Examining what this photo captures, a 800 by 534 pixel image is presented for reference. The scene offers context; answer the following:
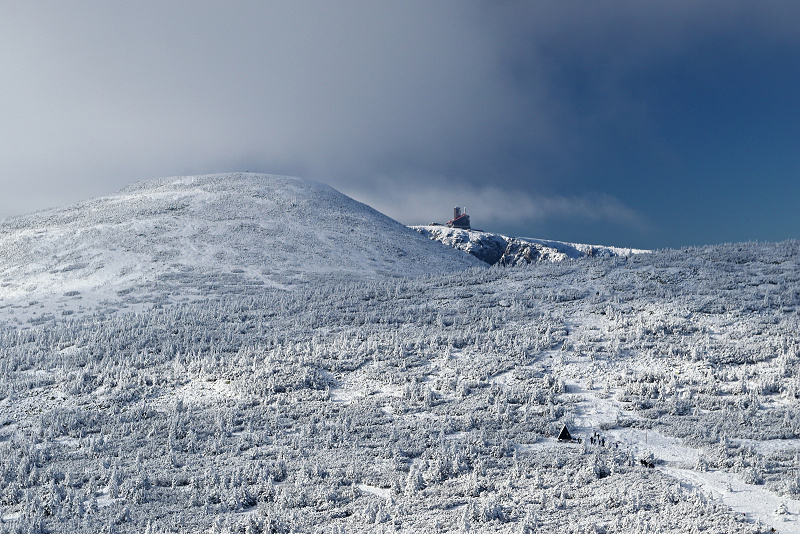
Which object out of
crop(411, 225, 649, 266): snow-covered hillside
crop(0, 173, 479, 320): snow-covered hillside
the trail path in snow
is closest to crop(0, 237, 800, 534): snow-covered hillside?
the trail path in snow

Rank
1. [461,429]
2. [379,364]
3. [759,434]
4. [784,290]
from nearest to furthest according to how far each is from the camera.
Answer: [759,434]
[461,429]
[379,364]
[784,290]

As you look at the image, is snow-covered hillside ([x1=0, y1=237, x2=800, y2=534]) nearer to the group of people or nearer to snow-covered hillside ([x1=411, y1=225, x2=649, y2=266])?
the group of people

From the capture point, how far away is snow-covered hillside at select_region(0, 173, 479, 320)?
132 feet

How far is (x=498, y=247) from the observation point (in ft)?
442

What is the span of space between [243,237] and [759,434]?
5293cm

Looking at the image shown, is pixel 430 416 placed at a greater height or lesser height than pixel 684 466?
lesser

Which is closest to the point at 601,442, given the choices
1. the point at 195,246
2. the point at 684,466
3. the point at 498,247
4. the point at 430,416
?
the point at 684,466

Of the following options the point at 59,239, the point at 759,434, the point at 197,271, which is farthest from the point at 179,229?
the point at 759,434

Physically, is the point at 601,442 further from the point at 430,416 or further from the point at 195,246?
the point at 195,246

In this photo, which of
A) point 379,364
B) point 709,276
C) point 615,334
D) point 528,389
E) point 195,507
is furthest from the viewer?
point 709,276

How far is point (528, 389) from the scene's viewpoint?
12914mm

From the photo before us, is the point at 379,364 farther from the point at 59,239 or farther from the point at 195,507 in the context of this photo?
the point at 59,239

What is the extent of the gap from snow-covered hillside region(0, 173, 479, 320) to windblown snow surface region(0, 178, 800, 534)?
17981 mm

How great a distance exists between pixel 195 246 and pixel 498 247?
3631 inches
